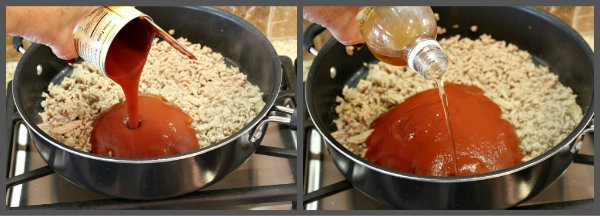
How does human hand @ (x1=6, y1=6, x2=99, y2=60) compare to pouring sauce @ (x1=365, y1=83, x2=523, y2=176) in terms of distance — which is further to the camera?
pouring sauce @ (x1=365, y1=83, x2=523, y2=176)

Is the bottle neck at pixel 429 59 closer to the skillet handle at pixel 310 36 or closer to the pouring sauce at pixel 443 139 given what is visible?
the pouring sauce at pixel 443 139

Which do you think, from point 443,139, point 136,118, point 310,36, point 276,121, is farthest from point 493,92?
point 136,118

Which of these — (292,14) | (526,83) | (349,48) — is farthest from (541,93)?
(292,14)

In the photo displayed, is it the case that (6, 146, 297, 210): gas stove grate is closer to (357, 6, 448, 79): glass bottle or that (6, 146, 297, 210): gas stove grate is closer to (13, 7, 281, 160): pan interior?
(13, 7, 281, 160): pan interior

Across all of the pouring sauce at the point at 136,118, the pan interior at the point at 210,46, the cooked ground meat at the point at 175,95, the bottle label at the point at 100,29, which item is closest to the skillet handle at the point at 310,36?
the pan interior at the point at 210,46

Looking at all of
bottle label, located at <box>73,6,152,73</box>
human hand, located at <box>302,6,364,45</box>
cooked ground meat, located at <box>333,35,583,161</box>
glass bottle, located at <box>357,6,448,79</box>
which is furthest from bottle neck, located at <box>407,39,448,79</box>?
bottle label, located at <box>73,6,152,73</box>

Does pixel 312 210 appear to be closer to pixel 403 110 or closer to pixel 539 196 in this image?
pixel 403 110

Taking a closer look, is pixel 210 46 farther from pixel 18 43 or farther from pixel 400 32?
pixel 400 32
